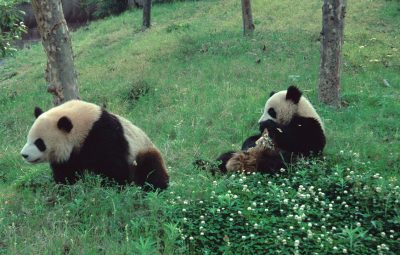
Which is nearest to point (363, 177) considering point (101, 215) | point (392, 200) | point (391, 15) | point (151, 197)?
point (392, 200)

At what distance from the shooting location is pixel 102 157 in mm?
5734

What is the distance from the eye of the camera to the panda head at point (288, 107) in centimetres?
712

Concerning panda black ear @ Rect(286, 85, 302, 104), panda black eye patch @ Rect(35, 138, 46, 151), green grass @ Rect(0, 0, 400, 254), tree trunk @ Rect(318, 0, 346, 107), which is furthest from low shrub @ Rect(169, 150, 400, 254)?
tree trunk @ Rect(318, 0, 346, 107)

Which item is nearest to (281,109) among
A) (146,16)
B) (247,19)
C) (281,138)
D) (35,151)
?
(281,138)

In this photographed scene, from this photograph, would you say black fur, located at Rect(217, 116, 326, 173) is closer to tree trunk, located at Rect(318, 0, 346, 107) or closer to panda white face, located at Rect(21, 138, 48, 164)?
panda white face, located at Rect(21, 138, 48, 164)

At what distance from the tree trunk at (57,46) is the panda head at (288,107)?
3.26 metres

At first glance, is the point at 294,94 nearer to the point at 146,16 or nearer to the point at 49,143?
the point at 49,143

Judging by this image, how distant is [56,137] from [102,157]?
59 centimetres

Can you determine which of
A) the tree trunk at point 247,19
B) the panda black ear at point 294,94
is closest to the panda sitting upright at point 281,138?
the panda black ear at point 294,94

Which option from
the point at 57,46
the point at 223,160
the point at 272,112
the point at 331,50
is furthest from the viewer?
the point at 331,50

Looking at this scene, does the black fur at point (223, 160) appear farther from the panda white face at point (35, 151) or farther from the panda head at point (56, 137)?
the panda white face at point (35, 151)

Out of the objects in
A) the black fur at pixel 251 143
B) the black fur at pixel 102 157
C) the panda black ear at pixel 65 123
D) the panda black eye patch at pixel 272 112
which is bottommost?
the black fur at pixel 251 143

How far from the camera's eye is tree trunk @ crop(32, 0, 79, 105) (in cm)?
775

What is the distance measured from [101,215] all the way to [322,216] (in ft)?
7.44
